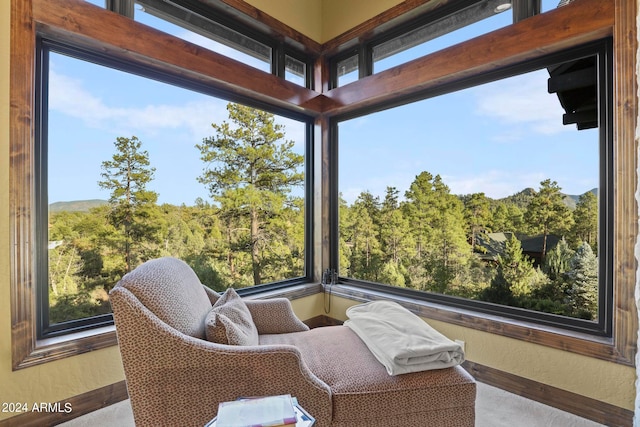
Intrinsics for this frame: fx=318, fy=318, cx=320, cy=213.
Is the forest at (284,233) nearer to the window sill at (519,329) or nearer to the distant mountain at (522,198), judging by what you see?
the distant mountain at (522,198)

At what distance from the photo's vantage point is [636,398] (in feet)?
5.19

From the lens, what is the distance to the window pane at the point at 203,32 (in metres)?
2.23

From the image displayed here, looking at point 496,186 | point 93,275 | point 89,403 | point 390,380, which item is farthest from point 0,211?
point 496,186

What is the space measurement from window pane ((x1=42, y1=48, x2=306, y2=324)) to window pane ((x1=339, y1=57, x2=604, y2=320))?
32.4 inches

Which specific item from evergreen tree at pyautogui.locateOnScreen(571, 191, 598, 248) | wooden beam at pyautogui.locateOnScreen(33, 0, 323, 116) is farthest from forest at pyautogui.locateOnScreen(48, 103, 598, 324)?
wooden beam at pyautogui.locateOnScreen(33, 0, 323, 116)

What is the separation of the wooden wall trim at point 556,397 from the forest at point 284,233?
0.47m

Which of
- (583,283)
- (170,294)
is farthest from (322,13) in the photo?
(583,283)

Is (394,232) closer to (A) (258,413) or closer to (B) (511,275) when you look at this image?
(B) (511,275)

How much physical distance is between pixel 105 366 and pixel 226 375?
→ 44.3 inches

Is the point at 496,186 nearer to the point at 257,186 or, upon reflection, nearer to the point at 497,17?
the point at 497,17

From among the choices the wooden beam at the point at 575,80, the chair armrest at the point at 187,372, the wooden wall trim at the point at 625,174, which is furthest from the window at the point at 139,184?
the wooden wall trim at the point at 625,174

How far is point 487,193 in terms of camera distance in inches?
94.0

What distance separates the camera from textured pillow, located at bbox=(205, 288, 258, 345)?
136 cm

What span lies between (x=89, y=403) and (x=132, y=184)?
1324mm
